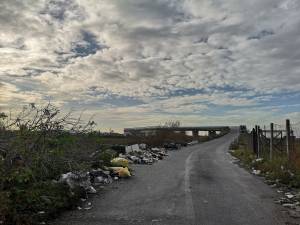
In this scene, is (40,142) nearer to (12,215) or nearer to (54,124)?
(54,124)

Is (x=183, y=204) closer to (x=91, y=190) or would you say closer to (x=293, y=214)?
(x=293, y=214)

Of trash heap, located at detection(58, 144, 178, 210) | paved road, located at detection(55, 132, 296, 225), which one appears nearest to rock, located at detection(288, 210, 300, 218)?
paved road, located at detection(55, 132, 296, 225)

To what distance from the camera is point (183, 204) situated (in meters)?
9.84

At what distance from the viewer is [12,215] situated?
24.8 feet

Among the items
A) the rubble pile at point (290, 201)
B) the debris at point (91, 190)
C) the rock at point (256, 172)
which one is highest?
the rock at point (256, 172)

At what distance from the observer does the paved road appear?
327 inches

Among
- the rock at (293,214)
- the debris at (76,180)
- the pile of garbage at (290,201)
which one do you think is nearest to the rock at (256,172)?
the pile of garbage at (290,201)

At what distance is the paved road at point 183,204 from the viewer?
8.30 meters

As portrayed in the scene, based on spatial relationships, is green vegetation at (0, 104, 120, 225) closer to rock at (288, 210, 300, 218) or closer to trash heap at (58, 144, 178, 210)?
trash heap at (58, 144, 178, 210)

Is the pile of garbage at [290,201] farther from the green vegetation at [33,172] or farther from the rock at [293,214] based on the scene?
the green vegetation at [33,172]

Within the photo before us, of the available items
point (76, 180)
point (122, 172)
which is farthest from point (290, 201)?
point (122, 172)

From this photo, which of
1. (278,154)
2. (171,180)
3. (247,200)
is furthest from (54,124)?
(278,154)

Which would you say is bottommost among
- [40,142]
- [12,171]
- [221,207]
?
→ [221,207]

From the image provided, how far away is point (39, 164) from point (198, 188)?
484 cm
